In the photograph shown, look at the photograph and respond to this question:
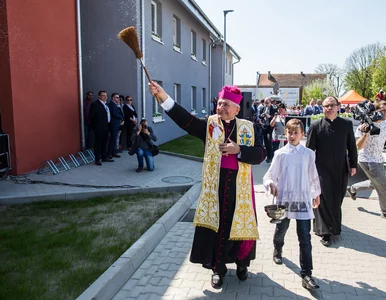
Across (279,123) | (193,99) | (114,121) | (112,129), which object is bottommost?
(112,129)

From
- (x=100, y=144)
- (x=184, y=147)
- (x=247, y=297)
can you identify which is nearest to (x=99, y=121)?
(x=100, y=144)

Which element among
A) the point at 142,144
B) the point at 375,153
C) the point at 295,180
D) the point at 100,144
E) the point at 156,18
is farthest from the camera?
the point at 156,18

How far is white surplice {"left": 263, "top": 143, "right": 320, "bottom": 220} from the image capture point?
430cm

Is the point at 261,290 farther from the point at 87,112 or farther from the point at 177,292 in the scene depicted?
the point at 87,112

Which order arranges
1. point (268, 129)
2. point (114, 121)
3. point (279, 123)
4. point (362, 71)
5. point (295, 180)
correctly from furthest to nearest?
point (362, 71) → point (268, 129) → point (279, 123) → point (114, 121) → point (295, 180)

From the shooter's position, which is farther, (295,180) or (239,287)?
(295,180)

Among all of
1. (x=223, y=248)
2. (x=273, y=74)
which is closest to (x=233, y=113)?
(x=223, y=248)

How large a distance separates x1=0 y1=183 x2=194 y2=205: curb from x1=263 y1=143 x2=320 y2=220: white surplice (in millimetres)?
3902

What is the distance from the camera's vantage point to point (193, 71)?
21.2 metres

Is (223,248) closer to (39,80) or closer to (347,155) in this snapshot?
(347,155)

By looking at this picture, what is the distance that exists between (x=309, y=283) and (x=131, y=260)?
190 cm

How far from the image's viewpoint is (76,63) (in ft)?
37.0

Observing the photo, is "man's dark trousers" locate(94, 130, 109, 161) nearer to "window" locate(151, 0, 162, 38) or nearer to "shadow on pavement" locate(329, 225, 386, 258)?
"window" locate(151, 0, 162, 38)

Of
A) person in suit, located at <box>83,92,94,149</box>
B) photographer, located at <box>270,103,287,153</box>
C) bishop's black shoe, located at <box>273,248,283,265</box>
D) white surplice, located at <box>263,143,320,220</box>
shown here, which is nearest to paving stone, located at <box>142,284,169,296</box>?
bishop's black shoe, located at <box>273,248,283,265</box>
